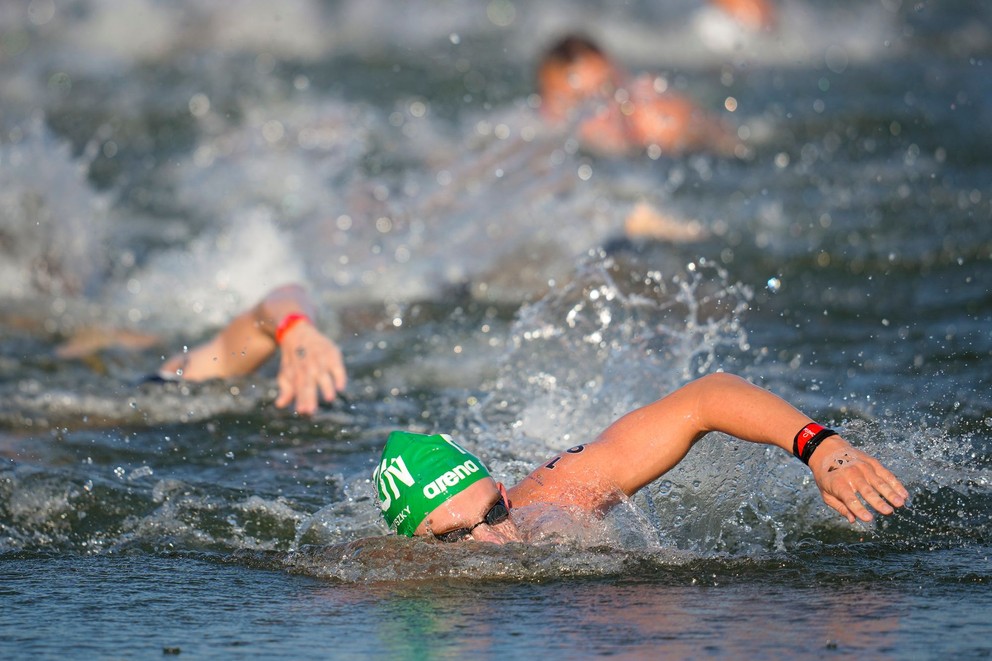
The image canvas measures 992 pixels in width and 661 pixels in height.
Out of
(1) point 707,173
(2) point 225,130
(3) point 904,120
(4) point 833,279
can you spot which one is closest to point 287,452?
(4) point 833,279

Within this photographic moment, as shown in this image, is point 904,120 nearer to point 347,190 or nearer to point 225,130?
point 347,190

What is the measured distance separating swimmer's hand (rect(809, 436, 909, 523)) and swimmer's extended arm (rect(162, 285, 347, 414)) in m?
2.03

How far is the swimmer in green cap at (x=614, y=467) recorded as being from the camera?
3.84 m

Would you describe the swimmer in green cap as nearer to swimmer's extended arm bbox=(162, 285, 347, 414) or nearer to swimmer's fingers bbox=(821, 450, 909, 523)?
swimmer's fingers bbox=(821, 450, 909, 523)

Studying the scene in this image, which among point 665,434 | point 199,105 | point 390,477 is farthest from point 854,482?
point 199,105

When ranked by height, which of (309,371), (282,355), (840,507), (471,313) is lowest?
(840,507)

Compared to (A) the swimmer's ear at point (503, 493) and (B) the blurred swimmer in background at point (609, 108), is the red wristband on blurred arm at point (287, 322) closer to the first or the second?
(A) the swimmer's ear at point (503, 493)

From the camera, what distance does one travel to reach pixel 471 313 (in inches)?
335

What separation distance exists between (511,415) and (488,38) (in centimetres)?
1184

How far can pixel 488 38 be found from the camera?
1744cm

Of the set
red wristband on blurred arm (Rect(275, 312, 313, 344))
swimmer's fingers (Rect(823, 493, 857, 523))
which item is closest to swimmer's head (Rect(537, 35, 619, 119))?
red wristband on blurred arm (Rect(275, 312, 313, 344))

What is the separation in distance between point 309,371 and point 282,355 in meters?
0.45

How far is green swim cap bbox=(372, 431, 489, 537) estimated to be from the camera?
4.26 metres

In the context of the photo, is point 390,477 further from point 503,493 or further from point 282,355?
A: point 282,355
